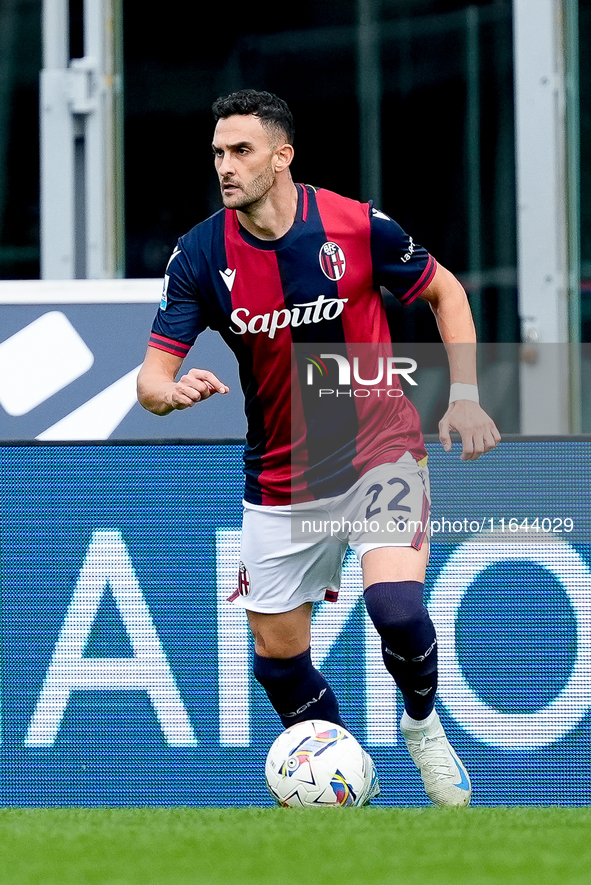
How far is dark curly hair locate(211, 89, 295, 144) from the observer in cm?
397

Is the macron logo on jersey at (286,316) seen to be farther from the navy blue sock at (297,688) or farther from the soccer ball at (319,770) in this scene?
the soccer ball at (319,770)

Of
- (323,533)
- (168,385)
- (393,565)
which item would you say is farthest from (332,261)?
(393,565)

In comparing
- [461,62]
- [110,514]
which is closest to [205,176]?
[461,62]

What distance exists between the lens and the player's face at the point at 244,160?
3908 mm

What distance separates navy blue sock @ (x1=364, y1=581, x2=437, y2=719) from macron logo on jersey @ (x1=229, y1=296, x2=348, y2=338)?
2.60 ft

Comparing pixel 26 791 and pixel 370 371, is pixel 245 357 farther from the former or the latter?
pixel 26 791

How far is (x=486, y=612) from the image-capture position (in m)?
4.65

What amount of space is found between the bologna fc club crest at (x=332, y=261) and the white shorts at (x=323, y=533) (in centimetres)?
56

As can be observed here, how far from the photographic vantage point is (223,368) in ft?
17.6

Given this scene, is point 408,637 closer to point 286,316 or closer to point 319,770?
point 319,770

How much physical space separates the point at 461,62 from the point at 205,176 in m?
1.53

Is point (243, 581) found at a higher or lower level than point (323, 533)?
lower

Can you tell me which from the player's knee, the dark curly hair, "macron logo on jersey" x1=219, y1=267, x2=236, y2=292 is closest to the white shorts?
the player's knee

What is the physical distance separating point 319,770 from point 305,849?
87 cm
